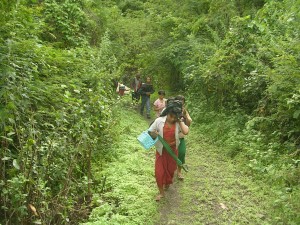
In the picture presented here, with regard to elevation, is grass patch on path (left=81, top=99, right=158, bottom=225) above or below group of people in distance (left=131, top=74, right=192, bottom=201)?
below

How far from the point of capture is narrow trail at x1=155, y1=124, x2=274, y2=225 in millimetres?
5836

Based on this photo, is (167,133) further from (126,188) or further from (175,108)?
(126,188)

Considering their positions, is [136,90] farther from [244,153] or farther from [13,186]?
[13,186]

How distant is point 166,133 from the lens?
20.8 feet

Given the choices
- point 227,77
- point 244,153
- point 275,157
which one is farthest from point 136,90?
point 275,157

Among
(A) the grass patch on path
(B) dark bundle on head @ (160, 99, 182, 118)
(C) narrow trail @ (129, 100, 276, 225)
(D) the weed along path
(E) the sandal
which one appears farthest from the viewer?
(E) the sandal

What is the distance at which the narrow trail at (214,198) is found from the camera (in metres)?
5.84

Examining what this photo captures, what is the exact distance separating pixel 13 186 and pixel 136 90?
1026cm

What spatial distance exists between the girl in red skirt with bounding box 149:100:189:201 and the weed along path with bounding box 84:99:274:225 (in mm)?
411

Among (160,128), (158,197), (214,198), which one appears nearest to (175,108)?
(160,128)

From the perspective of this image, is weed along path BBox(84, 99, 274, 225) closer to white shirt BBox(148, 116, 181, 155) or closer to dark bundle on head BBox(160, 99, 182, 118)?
white shirt BBox(148, 116, 181, 155)

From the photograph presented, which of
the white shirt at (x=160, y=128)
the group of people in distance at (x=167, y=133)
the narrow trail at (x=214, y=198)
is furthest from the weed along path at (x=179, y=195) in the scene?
the white shirt at (x=160, y=128)

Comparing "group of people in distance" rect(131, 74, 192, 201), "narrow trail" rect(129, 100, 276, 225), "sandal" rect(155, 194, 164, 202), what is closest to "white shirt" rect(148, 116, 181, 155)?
"group of people in distance" rect(131, 74, 192, 201)

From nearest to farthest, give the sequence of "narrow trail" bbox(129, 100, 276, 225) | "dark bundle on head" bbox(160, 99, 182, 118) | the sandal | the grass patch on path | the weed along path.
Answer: the grass patch on path < the weed along path < "narrow trail" bbox(129, 100, 276, 225) < "dark bundle on head" bbox(160, 99, 182, 118) < the sandal
